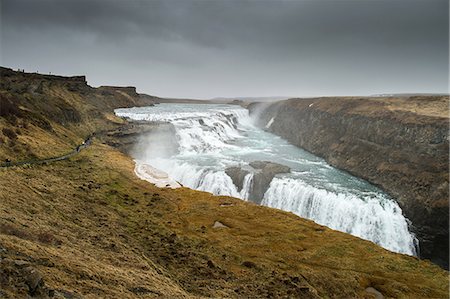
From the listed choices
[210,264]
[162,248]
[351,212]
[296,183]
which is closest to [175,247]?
[162,248]

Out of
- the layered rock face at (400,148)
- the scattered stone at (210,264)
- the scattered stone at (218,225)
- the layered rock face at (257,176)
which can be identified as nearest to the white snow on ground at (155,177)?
the layered rock face at (257,176)

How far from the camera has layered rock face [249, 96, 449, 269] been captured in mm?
41031

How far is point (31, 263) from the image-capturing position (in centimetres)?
1295

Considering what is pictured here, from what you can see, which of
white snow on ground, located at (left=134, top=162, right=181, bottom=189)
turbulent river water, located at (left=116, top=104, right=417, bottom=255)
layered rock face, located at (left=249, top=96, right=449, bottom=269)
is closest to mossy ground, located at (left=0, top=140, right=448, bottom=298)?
white snow on ground, located at (left=134, top=162, right=181, bottom=189)

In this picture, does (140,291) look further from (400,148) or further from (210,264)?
(400,148)

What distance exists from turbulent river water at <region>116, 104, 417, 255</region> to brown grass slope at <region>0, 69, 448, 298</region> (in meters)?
7.51

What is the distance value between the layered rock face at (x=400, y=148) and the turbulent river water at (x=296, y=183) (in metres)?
2.30

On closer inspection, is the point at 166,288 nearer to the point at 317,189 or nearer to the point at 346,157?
the point at 317,189

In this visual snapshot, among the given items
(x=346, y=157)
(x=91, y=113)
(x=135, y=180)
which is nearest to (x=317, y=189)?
(x=346, y=157)

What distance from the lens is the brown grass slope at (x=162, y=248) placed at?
46.0 ft

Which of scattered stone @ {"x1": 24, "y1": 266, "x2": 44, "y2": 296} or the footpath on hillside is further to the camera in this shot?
the footpath on hillside

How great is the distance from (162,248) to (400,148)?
152 feet

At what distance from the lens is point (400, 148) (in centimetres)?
5431

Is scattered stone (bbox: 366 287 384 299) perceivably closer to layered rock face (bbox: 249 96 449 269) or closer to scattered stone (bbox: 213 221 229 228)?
scattered stone (bbox: 213 221 229 228)
